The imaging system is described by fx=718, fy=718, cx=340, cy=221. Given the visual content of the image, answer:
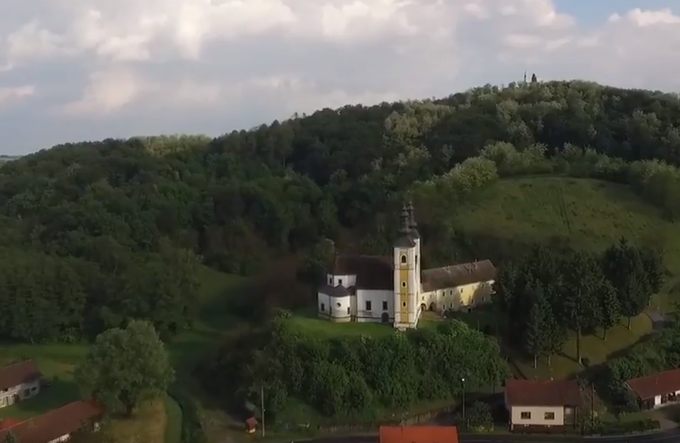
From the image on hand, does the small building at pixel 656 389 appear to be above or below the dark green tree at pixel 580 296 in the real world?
below

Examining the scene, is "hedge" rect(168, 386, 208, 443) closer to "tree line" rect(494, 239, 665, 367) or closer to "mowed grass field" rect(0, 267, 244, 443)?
"mowed grass field" rect(0, 267, 244, 443)

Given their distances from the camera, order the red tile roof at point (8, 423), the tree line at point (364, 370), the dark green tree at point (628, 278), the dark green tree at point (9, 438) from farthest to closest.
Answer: the dark green tree at point (628, 278) < the tree line at point (364, 370) < the red tile roof at point (8, 423) < the dark green tree at point (9, 438)

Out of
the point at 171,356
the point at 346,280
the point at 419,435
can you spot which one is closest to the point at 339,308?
the point at 346,280

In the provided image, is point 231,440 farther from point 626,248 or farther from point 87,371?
point 626,248

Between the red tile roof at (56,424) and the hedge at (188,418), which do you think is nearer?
the red tile roof at (56,424)

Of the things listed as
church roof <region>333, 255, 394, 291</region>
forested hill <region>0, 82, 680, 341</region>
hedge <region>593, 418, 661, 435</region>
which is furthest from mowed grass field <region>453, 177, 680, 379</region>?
church roof <region>333, 255, 394, 291</region>

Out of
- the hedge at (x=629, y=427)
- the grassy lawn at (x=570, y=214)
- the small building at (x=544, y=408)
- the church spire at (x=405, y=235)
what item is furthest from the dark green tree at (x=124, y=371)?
the grassy lawn at (x=570, y=214)

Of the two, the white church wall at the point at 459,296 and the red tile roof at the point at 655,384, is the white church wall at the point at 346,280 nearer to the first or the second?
the white church wall at the point at 459,296

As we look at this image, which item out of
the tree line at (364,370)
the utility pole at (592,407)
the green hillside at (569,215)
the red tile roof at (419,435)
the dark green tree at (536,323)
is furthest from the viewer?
the green hillside at (569,215)
